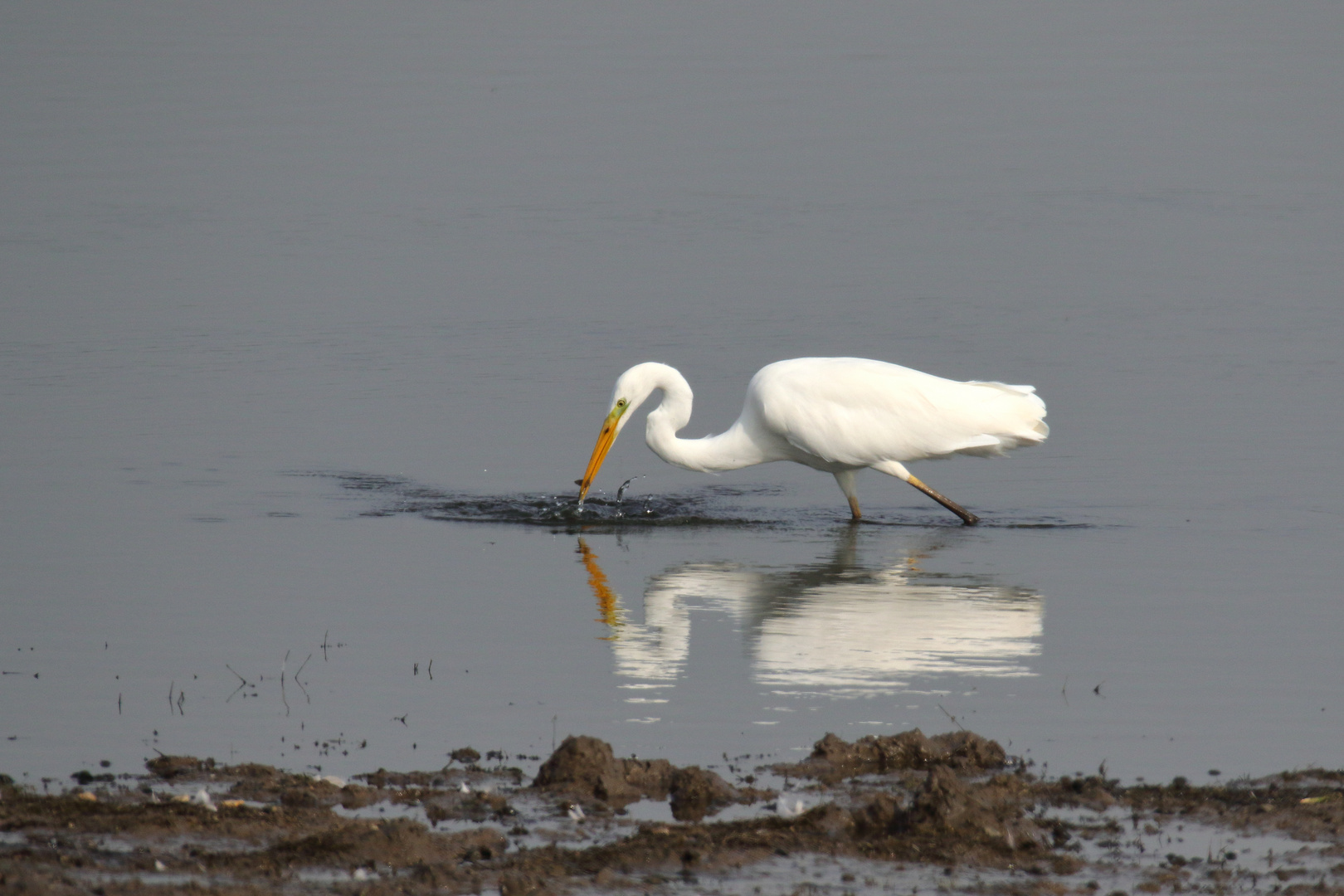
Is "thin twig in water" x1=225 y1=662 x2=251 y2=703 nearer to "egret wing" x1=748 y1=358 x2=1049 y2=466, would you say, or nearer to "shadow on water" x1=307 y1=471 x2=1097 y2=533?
"shadow on water" x1=307 y1=471 x2=1097 y2=533

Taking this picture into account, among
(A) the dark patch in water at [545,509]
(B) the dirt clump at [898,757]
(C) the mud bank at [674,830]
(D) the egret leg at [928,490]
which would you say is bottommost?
(C) the mud bank at [674,830]

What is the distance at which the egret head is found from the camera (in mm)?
12438

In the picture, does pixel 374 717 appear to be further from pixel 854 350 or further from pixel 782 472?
pixel 854 350

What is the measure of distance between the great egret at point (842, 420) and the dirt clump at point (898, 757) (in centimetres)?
576

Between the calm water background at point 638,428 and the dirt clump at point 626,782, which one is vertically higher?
the calm water background at point 638,428

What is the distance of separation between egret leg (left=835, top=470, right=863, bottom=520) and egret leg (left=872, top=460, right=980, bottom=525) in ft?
0.64

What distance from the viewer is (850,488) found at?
12.5 metres

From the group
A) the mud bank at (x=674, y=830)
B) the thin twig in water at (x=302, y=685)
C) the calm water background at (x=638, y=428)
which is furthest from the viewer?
the calm water background at (x=638, y=428)

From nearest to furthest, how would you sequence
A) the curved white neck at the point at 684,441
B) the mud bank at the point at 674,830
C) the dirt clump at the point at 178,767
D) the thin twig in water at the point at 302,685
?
the mud bank at the point at 674,830
the dirt clump at the point at 178,767
the thin twig in water at the point at 302,685
the curved white neck at the point at 684,441

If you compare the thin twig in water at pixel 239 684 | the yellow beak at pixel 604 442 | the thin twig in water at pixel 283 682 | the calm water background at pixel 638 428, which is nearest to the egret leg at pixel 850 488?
the calm water background at pixel 638 428

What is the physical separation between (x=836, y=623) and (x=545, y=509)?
375 cm

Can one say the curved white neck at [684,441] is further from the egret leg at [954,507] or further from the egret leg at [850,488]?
the egret leg at [954,507]

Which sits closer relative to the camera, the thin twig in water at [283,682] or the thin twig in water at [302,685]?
the thin twig in water at [283,682]

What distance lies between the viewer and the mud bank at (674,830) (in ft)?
17.1
